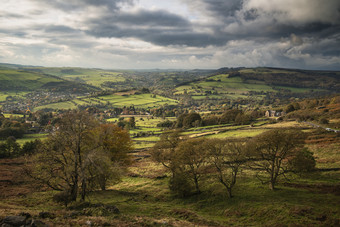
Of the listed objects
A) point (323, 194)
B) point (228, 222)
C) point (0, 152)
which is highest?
point (323, 194)

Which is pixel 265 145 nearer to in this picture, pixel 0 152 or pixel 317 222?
pixel 317 222

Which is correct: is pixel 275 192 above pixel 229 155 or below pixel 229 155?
below

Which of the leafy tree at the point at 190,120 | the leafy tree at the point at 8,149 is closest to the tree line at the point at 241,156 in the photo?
the leafy tree at the point at 8,149

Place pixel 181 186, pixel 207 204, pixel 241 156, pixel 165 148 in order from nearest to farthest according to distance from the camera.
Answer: pixel 207 204, pixel 241 156, pixel 181 186, pixel 165 148

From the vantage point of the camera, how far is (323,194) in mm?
23625

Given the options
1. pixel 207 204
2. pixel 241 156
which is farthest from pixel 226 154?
pixel 207 204

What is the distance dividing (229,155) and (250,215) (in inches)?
325

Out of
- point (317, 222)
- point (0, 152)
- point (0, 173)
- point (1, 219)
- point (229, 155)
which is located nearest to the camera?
point (1, 219)

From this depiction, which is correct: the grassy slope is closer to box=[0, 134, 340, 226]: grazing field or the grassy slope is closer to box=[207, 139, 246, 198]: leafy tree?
box=[0, 134, 340, 226]: grazing field

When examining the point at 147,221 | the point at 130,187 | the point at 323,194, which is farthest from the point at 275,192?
the point at 130,187

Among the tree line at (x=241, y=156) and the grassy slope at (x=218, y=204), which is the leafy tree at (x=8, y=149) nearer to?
the grassy slope at (x=218, y=204)

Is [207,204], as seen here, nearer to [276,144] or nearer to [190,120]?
[276,144]

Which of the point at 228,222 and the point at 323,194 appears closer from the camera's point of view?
the point at 228,222

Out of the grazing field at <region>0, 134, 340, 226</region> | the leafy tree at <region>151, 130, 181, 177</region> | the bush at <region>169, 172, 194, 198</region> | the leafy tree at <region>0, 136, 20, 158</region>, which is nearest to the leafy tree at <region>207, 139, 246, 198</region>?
the grazing field at <region>0, 134, 340, 226</region>
